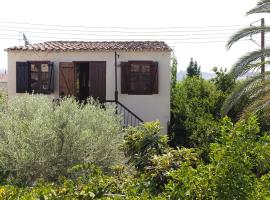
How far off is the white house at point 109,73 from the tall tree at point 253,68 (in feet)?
16.8

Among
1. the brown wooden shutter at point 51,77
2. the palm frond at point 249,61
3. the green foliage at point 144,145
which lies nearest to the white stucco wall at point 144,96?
the brown wooden shutter at point 51,77

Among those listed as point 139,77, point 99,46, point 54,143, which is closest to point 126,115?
point 139,77

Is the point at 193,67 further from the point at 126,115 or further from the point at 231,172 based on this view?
the point at 231,172

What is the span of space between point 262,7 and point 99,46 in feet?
25.1

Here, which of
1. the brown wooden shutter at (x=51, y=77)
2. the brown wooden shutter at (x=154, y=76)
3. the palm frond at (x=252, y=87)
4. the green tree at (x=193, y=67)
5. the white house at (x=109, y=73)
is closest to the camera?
the palm frond at (x=252, y=87)

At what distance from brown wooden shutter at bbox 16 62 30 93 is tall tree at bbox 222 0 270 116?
8.41 m

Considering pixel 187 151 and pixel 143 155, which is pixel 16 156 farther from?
pixel 187 151

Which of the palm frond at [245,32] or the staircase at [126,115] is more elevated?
the palm frond at [245,32]

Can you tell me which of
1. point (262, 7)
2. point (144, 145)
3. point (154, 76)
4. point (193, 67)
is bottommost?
point (144, 145)

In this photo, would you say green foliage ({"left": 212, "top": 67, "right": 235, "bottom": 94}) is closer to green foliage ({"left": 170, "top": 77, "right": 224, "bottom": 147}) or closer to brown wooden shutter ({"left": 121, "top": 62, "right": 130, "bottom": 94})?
green foliage ({"left": 170, "top": 77, "right": 224, "bottom": 147})

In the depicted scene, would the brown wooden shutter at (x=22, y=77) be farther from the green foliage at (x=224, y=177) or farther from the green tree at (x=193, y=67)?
the green tree at (x=193, y=67)

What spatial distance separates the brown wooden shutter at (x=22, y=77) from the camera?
17.0m

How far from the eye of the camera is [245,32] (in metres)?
11.6

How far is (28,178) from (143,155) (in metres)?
2.10
